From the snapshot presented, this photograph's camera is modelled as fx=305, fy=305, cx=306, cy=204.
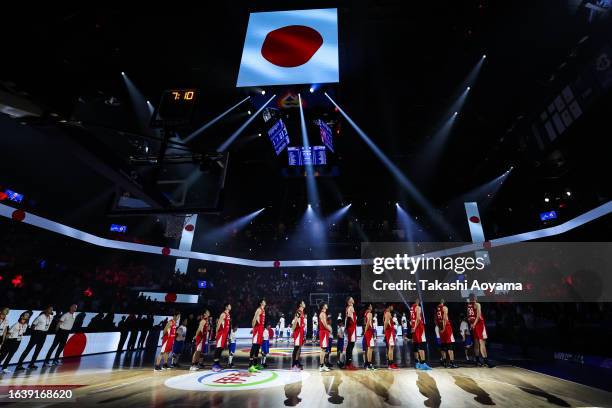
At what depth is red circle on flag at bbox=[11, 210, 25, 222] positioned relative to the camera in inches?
444

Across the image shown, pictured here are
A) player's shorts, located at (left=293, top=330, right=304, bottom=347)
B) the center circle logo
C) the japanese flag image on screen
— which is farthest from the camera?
player's shorts, located at (left=293, top=330, right=304, bottom=347)

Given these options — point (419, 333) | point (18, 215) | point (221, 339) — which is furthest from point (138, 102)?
point (419, 333)

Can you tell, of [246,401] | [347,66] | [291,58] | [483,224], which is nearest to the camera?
[246,401]

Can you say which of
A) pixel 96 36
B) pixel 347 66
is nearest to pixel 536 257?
pixel 347 66

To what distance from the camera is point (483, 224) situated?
56.1ft

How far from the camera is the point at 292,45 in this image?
6.75 metres

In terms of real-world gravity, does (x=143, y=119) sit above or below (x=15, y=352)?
above

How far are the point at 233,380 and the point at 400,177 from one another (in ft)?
38.0

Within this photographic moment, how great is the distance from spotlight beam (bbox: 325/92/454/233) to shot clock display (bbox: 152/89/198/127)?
4009 millimetres

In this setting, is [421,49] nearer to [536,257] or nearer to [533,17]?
[533,17]

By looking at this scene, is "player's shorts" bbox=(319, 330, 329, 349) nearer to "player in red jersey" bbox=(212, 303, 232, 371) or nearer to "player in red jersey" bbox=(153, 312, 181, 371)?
"player in red jersey" bbox=(212, 303, 232, 371)

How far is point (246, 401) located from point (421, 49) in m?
8.94

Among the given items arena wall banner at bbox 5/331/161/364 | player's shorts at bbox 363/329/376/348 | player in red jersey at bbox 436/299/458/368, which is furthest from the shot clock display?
player in red jersey at bbox 436/299/458/368

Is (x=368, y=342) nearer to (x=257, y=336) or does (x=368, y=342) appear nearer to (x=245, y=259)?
(x=257, y=336)
